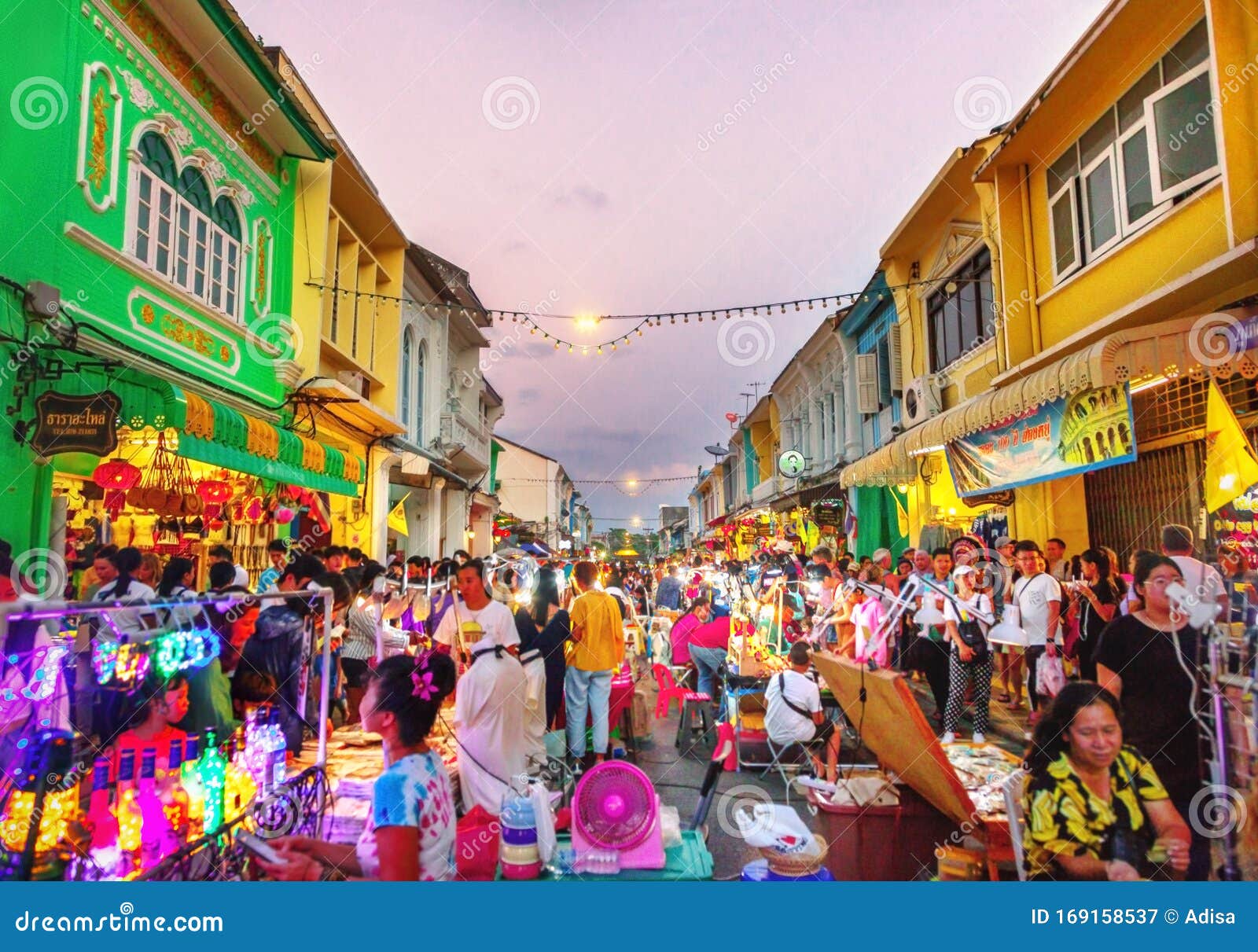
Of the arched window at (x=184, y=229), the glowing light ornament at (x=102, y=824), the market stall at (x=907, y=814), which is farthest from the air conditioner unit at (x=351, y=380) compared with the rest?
the market stall at (x=907, y=814)

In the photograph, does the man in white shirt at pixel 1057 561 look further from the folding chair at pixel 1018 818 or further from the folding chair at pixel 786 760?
the folding chair at pixel 1018 818

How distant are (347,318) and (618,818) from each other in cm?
1292

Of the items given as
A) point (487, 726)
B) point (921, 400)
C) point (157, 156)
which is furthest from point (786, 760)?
point (157, 156)

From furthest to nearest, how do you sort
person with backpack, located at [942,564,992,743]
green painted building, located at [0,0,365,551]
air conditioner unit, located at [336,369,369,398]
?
air conditioner unit, located at [336,369,369,398]
person with backpack, located at [942,564,992,743]
green painted building, located at [0,0,365,551]

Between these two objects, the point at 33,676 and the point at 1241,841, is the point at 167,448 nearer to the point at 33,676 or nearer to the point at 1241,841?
the point at 33,676

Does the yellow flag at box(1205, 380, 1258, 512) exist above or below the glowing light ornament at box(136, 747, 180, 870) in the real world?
above

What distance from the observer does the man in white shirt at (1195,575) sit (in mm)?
3924

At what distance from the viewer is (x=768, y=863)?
3.71 metres

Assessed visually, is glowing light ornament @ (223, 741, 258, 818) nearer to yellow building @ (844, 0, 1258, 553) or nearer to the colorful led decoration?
the colorful led decoration

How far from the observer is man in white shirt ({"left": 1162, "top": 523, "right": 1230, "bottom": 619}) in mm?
3924

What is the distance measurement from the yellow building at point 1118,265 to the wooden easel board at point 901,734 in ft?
11.9

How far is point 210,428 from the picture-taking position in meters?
7.59

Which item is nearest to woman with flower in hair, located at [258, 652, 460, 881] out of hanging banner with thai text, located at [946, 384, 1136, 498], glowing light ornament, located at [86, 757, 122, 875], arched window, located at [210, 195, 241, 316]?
glowing light ornament, located at [86, 757, 122, 875]

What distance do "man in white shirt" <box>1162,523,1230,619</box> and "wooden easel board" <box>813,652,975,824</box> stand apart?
169 cm
